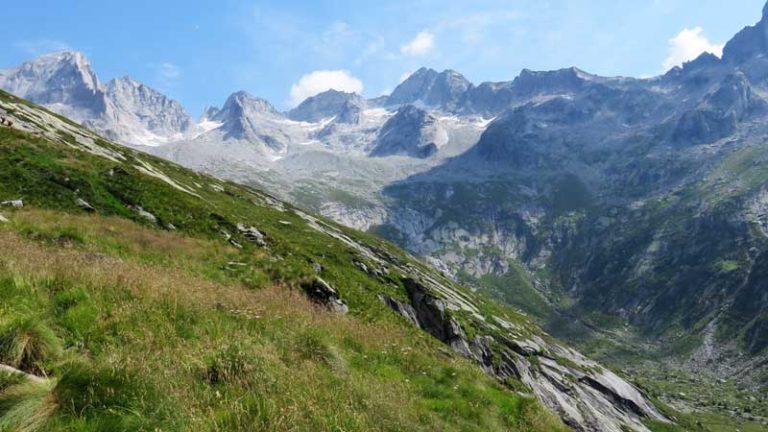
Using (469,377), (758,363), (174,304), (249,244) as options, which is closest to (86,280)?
(174,304)

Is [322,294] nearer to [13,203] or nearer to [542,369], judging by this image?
[13,203]

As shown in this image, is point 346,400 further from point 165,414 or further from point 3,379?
point 3,379

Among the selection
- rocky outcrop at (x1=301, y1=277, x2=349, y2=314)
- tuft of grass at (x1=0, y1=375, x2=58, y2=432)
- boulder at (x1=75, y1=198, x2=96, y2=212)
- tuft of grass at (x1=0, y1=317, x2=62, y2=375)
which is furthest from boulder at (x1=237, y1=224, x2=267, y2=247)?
tuft of grass at (x1=0, y1=375, x2=58, y2=432)

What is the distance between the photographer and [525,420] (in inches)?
518

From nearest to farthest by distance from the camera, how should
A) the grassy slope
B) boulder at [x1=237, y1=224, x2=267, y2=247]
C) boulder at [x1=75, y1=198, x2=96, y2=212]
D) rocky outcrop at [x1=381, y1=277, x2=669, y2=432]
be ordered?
the grassy slope
boulder at [x1=75, y1=198, x2=96, y2=212]
boulder at [x1=237, y1=224, x2=267, y2=247]
rocky outcrop at [x1=381, y1=277, x2=669, y2=432]

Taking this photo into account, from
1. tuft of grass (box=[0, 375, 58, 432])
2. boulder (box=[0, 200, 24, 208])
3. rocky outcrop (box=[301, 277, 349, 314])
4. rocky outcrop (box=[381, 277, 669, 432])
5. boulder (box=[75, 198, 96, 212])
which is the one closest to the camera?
tuft of grass (box=[0, 375, 58, 432])

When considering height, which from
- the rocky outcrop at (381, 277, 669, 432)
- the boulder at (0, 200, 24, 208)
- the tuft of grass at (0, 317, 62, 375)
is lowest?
the rocky outcrop at (381, 277, 669, 432)

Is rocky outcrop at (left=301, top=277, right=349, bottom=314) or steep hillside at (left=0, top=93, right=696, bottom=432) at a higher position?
steep hillside at (left=0, top=93, right=696, bottom=432)

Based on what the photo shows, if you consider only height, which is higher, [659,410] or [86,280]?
[86,280]

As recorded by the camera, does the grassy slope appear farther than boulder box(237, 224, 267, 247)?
No

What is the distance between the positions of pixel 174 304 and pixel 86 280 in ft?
7.19

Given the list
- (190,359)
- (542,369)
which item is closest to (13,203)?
(190,359)

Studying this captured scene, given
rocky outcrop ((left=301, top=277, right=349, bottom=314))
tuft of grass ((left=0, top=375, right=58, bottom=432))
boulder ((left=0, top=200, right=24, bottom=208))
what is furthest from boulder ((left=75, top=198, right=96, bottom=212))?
tuft of grass ((left=0, top=375, right=58, bottom=432))

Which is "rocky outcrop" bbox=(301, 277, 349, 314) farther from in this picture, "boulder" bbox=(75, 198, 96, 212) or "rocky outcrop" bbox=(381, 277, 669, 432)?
"boulder" bbox=(75, 198, 96, 212)
